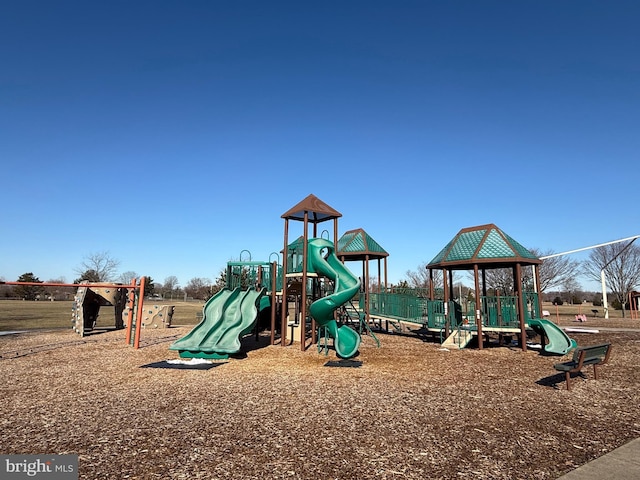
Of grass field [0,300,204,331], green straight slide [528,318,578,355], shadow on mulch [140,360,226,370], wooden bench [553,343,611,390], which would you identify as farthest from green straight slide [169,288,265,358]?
grass field [0,300,204,331]

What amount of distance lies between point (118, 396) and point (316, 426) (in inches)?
168

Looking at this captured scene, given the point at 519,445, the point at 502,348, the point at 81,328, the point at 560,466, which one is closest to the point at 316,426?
the point at 519,445

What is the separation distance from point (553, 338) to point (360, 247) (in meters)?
11.0

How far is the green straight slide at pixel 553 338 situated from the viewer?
510 inches

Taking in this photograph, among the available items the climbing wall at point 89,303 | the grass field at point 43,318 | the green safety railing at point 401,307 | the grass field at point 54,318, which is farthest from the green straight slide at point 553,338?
the grass field at point 43,318

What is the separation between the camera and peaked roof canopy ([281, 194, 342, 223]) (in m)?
15.1

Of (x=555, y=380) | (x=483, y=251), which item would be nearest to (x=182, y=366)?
(x=555, y=380)

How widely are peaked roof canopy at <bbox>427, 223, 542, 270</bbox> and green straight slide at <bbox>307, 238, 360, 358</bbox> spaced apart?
4.96 meters

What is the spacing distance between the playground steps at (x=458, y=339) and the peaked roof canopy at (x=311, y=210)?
6.76 m

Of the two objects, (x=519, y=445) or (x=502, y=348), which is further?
(x=502, y=348)

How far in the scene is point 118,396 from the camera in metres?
7.29

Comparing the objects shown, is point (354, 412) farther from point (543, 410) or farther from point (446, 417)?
point (543, 410)

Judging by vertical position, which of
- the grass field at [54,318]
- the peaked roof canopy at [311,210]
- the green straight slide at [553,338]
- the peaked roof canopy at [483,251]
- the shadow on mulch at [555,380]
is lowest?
the grass field at [54,318]

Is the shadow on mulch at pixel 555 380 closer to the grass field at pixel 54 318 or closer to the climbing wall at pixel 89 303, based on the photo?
the climbing wall at pixel 89 303
